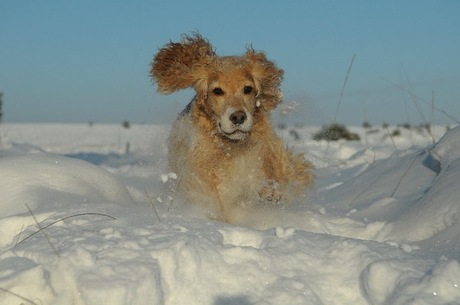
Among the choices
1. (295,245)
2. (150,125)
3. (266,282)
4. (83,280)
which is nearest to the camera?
(83,280)

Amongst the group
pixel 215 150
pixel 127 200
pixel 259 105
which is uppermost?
pixel 259 105

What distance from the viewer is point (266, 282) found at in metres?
3.14

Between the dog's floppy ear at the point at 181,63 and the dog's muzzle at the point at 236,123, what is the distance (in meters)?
0.71

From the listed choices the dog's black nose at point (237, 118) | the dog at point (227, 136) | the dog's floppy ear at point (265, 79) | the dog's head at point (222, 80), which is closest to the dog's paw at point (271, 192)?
the dog at point (227, 136)

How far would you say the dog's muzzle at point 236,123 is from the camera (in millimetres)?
5379

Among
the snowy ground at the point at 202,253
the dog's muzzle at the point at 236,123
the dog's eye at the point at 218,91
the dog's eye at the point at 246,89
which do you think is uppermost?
the dog's eye at the point at 246,89

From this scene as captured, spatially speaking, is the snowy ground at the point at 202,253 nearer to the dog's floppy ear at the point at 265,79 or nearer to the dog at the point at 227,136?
the dog at the point at 227,136

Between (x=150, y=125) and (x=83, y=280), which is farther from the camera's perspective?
(x=150, y=125)

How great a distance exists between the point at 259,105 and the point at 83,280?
10.8 ft

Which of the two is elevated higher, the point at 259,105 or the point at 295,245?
the point at 259,105

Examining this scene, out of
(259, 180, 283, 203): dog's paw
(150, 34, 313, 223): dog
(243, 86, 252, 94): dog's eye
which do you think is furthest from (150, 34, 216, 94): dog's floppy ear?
(259, 180, 283, 203): dog's paw

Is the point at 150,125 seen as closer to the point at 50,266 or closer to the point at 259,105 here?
the point at 259,105

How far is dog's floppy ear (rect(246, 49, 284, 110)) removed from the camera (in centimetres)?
605

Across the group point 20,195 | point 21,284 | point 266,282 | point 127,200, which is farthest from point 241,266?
point 127,200
